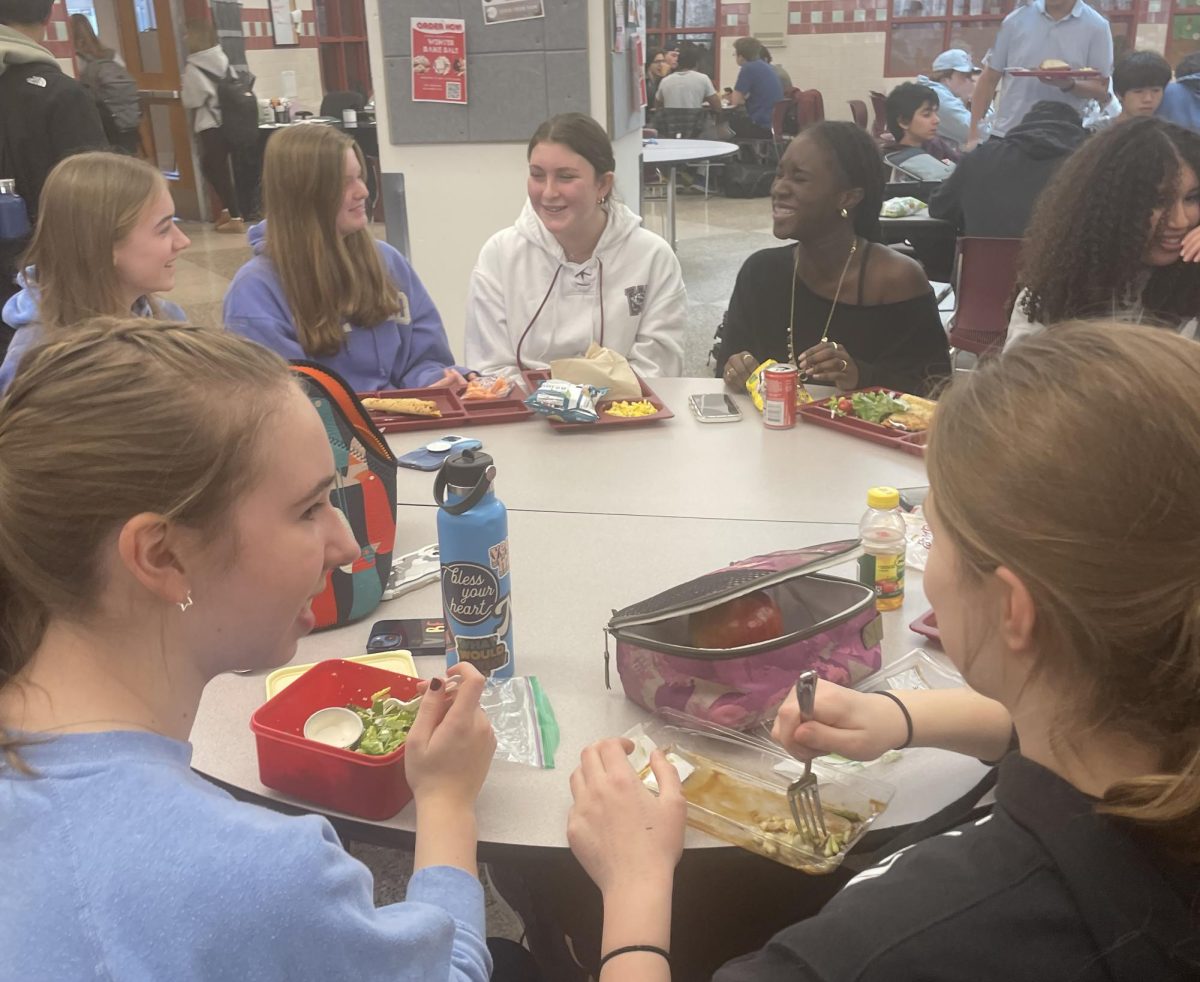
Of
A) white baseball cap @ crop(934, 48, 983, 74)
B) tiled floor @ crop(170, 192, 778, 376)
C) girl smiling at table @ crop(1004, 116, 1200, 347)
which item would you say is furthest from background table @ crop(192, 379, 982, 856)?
white baseball cap @ crop(934, 48, 983, 74)

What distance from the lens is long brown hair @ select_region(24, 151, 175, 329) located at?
101 inches

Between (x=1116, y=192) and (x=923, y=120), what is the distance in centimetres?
431

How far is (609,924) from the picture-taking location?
1.06 metres

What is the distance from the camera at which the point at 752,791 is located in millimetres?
1188

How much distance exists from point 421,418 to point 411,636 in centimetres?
98

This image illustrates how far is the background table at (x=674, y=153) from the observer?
6465 mm

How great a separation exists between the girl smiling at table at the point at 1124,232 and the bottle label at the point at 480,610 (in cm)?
176

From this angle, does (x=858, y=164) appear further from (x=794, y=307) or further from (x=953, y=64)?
(x=953, y=64)

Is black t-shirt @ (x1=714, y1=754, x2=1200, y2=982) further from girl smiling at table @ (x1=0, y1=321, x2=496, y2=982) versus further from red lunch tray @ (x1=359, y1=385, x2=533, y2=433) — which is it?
red lunch tray @ (x1=359, y1=385, x2=533, y2=433)

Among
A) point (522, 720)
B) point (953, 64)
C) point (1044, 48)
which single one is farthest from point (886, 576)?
point (953, 64)

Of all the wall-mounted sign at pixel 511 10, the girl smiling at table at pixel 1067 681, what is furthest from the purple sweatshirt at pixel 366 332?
the girl smiling at table at pixel 1067 681

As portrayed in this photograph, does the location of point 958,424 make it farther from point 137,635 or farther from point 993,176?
point 993,176

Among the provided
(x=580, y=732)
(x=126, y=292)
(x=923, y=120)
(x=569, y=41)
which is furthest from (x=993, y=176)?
(x=580, y=732)

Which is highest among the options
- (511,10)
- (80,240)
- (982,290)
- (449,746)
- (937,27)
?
(937,27)
